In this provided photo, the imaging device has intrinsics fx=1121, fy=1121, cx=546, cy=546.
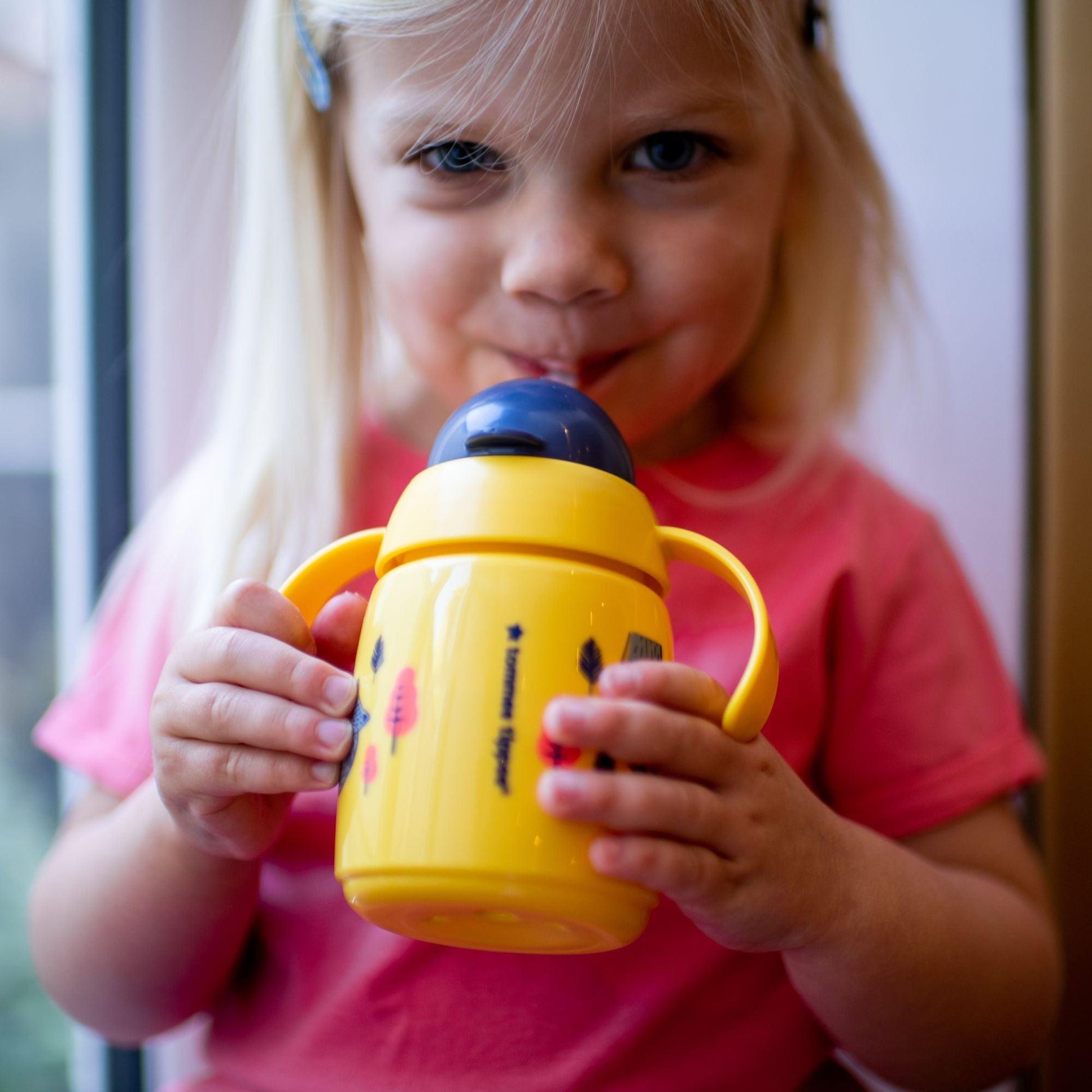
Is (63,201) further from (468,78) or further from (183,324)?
(468,78)

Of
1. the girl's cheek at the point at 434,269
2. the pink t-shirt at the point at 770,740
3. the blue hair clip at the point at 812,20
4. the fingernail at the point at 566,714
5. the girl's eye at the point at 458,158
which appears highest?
the blue hair clip at the point at 812,20

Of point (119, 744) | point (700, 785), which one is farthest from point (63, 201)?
point (700, 785)

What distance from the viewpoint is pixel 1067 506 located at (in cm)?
95

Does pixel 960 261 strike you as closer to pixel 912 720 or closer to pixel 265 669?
pixel 912 720

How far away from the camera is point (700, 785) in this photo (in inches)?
18.7

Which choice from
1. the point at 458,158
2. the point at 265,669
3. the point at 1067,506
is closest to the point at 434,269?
the point at 458,158

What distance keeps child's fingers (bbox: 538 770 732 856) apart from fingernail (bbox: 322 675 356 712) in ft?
0.34

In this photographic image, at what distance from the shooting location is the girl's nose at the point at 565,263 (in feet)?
2.01

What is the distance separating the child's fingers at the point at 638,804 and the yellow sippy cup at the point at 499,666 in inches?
0.4

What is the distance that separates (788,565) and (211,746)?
0.44 m

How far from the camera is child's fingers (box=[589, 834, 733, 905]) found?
44 cm

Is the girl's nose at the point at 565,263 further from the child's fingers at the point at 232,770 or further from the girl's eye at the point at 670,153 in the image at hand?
the child's fingers at the point at 232,770

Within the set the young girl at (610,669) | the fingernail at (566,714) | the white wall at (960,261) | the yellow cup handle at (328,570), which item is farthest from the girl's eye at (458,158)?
the white wall at (960,261)

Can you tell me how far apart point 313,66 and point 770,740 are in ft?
1.76
